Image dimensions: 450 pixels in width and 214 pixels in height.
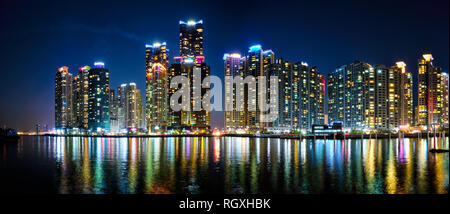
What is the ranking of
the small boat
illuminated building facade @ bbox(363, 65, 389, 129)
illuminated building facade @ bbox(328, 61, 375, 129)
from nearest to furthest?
the small boat, illuminated building facade @ bbox(363, 65, 389, 129), illuminated building facade @ bbox(328, 61, 375, 129)

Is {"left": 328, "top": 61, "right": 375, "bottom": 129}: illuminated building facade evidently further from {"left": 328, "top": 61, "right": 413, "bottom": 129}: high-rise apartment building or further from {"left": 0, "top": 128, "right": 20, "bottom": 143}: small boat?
{"left": 0, "top": 128, "right": 20, "bottom": 143}: small boat

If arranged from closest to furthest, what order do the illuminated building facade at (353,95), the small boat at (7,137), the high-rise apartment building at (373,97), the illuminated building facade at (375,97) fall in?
the small boat at (7,137) < the illuminated building facade at (375,97) < the high-rise apartment building at (373,97) < the illuminated building facade at (353,95)

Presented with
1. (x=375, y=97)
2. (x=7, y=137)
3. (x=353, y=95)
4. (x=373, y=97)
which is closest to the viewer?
(x=7, y=137)

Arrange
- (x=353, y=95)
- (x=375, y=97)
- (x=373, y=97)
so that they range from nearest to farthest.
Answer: (x=373, y=97)
(x=375, y=97)
(x=353, y=95)

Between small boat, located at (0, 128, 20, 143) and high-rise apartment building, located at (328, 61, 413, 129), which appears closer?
small boat, located at (0, 128, 20, 143)

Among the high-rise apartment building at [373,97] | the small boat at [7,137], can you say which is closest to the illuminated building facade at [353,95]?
the high-rise apartment building at [373,97]

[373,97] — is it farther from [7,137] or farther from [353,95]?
[7,137]

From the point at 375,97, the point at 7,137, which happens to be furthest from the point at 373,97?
the point at 7,137

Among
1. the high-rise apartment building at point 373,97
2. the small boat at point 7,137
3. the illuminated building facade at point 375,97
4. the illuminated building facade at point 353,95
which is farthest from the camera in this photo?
the illuminated building facade at point 353,95

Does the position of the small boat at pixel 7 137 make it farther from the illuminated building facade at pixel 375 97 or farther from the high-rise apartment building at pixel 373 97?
the illuminated building facade at pixel 375 97

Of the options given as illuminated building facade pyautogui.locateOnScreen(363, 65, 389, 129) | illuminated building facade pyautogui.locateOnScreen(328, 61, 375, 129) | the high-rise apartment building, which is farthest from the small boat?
illuminated building facade pyautogui.locateOnScreen(363, 65, 389, 129)

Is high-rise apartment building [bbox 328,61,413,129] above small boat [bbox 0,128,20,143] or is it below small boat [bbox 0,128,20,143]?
above
